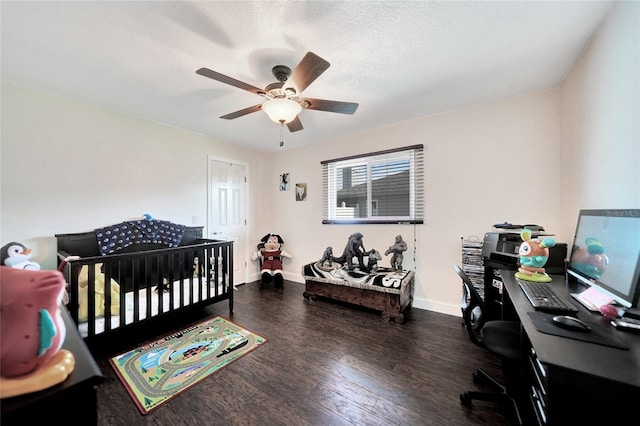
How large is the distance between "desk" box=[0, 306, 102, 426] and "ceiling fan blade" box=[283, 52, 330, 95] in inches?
64.4

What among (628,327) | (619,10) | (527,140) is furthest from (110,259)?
(527,140)

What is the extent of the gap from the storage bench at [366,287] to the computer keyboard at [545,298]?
4.01 ft

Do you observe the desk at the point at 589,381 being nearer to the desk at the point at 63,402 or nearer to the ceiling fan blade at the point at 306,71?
the desk at the point at 63,402

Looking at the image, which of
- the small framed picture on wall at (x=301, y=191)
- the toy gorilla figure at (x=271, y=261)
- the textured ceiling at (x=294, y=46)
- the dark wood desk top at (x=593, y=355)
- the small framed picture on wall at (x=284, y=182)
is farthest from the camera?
the small framed picture on wall at (x=284, y=182)

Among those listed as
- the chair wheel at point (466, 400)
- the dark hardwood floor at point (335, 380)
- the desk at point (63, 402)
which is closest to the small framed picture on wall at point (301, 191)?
the dark hardwood floor at point (335, 380)

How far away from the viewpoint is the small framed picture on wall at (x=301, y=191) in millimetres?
4062

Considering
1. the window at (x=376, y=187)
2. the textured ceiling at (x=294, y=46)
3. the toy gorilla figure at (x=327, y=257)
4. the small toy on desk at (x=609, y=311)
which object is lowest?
the toy gorilla figure at (x=327, y=257)

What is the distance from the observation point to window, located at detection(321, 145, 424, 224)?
9.91 ft

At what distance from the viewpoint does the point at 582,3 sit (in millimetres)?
1352

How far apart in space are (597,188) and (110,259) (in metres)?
3.85

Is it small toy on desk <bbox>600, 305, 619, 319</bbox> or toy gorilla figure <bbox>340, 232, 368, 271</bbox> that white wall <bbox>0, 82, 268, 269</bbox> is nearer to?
toy gorilla figure <bbox>340, 232, 368, 271</bbox>

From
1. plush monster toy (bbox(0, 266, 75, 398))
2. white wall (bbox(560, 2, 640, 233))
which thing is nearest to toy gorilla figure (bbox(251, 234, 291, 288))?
plush monster toy (bbox(0, 266, 75, 398))

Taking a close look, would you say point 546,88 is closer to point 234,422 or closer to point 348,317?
point 348,317

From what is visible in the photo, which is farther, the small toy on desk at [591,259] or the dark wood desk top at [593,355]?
the small toy on desk at [591,259]
